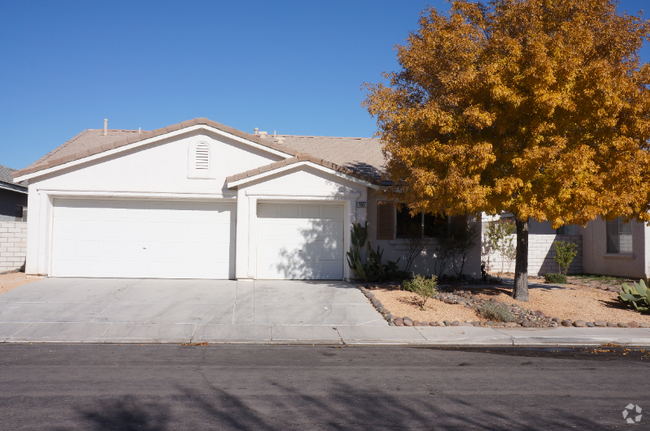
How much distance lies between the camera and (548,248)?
17.9 m

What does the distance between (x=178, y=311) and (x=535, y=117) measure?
8.36 meters

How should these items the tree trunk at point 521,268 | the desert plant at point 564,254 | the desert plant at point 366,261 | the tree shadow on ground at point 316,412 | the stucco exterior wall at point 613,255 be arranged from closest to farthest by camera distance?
the tree shadow on ground at point 316,412, the tree trunk at point 521,268, the desert plant at point 366,261, the stucco exterior wall at point 613,255, the desert plant at point 564,254

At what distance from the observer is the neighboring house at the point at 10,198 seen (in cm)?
1773

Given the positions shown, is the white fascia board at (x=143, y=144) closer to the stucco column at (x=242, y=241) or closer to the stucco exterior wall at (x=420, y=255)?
the stucco column at (x=242, y=241)

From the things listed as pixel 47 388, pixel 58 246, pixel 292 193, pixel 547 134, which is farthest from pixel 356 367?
pixel 58 246

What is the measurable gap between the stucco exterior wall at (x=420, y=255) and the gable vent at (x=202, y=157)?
15.7 feet

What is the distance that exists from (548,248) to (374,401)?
14.7 m

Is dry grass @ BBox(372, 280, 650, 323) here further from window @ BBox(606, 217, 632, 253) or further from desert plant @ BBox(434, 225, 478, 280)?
window @ BBox(606, 217, 632, 253)

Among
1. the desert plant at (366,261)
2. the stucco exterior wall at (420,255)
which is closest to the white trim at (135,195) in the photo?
the desert plant at (366,261)

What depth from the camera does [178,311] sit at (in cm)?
1027

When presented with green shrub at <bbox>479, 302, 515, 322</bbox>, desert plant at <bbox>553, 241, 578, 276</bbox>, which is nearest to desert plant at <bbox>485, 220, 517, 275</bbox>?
desert plant at <bbox>553, 241, 578, 276</bbox>

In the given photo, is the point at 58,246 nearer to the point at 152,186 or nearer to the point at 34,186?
the point at 34,186

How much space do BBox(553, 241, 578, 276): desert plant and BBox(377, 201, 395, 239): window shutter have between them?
6.69 metres

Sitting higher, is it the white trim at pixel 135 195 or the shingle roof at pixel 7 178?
the shingle roof at pixel 7 178
